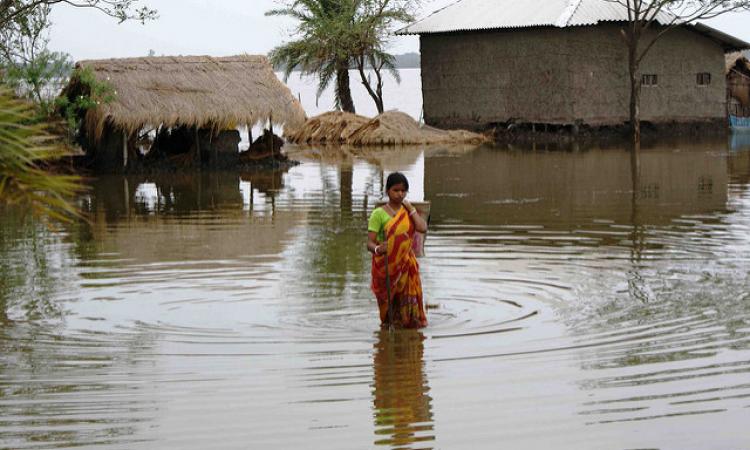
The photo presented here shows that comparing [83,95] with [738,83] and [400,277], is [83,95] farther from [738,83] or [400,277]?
[738,83]

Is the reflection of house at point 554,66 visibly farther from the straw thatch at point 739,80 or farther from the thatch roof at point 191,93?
the thatch roof at point 191,93

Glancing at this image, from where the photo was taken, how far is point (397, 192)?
796 cm

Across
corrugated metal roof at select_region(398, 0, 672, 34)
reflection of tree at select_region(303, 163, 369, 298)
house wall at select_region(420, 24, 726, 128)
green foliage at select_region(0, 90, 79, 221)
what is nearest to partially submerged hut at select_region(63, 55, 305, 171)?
reflection of tree at select_region(303, 163, 369, 298)

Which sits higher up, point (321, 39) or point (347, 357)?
point (321, 39)

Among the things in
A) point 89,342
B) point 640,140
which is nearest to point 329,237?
point 89,342

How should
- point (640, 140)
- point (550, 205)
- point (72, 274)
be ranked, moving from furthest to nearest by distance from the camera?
point (640, 140), point (550, 205), point (72, 274)

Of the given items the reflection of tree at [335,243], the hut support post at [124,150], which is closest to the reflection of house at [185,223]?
the reflection of tree at [335,243]

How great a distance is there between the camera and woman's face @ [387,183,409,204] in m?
7.94

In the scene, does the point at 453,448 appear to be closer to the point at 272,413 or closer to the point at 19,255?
the point at 272,413

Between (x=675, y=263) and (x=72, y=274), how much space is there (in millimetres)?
5164

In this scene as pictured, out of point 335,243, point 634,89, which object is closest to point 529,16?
point 634,89

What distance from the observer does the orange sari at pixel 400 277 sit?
8117mm

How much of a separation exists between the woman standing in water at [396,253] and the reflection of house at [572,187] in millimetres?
6216

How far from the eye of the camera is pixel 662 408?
19.9 ft
